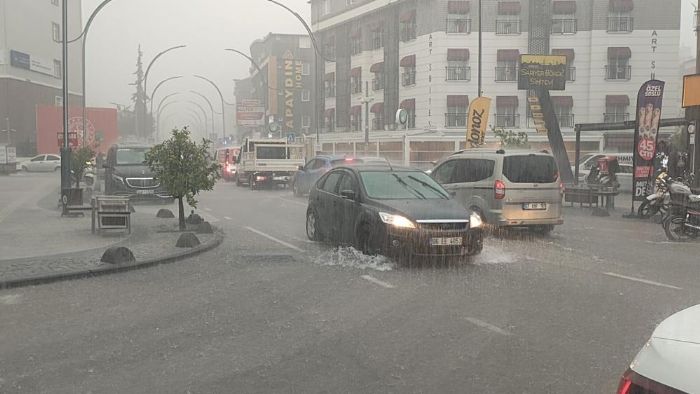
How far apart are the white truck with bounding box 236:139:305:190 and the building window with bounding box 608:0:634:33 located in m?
21.3

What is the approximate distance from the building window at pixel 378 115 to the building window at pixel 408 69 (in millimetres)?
3083

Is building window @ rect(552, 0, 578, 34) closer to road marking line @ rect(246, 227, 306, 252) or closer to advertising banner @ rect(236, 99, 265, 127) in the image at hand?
road marking line @ rect(246, 227, 306, 252)

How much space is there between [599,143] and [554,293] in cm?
3304

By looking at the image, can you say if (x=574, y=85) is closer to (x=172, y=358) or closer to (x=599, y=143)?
(x=599, y=143)

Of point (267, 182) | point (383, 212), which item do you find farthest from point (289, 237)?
point (267, 182)

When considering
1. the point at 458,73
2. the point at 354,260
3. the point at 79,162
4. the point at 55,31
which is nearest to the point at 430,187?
the point at 354,260

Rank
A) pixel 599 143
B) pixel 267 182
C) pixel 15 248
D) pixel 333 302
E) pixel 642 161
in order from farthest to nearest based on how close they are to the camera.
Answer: pixel 599 143, pixel 267 182, pixel 642 161, pixel 15 248, pixel 333 302

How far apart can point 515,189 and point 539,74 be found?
1639cm

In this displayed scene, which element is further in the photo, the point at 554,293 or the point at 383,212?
the point at 383,212

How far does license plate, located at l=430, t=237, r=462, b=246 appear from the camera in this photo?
9.09m

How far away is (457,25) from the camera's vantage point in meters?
39.6

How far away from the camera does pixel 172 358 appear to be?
5.17m

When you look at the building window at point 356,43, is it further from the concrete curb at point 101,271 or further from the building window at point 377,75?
the concrete curb at point 101,271

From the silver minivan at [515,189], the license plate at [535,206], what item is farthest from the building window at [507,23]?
the license plate at [535,206]
